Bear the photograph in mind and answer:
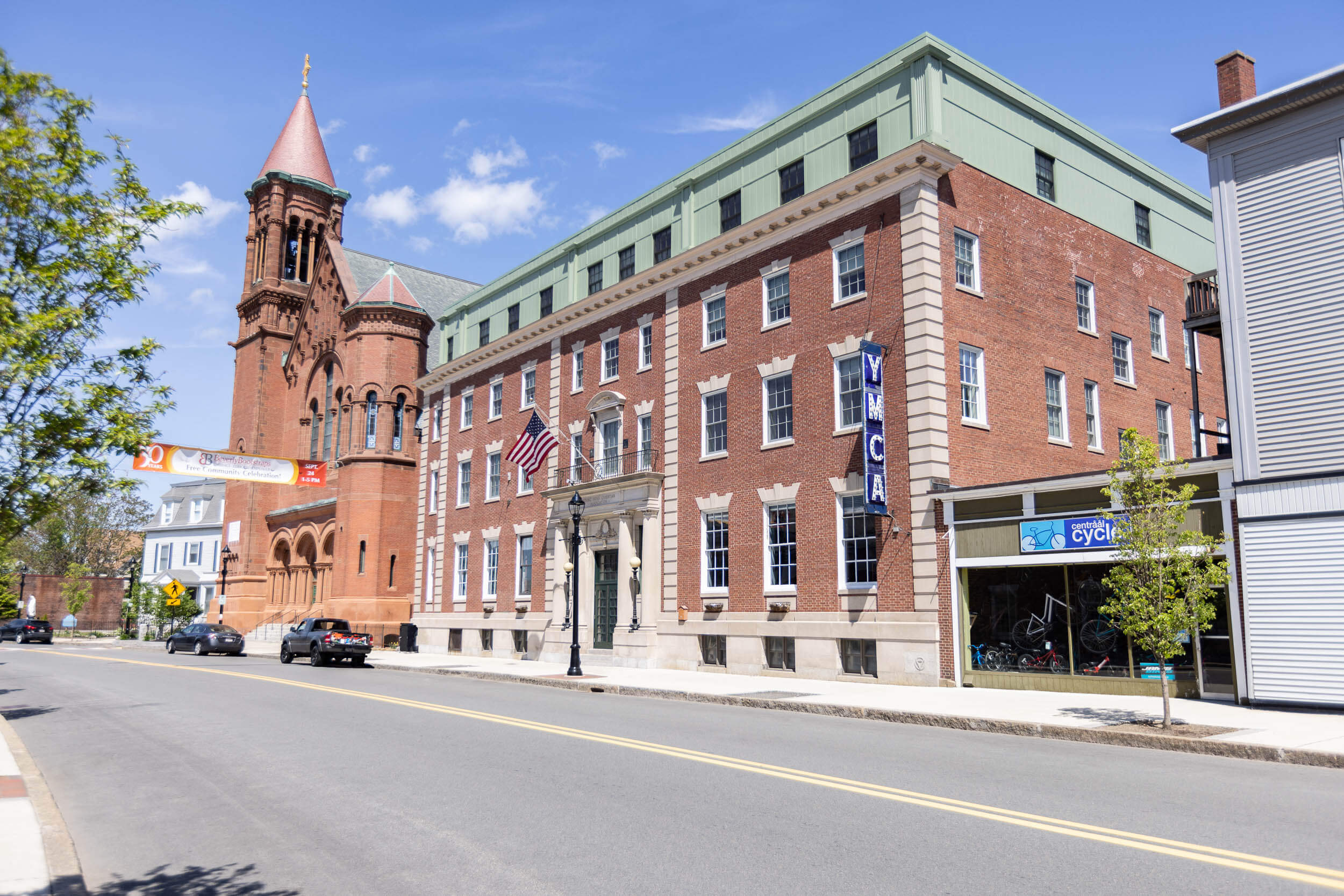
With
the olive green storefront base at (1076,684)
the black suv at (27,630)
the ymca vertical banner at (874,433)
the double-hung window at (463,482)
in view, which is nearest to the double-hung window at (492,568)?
the double-hung window at (463,482)

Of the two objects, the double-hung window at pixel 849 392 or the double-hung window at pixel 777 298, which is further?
the double-hung window at pixel 777 298

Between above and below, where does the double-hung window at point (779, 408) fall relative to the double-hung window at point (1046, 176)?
below

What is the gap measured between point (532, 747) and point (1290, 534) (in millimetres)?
12909

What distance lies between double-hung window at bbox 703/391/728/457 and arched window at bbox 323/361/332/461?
2923cm

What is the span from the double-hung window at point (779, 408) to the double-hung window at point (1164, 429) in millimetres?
11872

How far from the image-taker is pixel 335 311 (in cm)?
5094

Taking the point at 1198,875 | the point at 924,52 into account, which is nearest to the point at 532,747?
the point at 1198,875

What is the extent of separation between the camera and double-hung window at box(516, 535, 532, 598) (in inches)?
1399

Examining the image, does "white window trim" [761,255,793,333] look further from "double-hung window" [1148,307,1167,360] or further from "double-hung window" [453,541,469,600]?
"double-hung window" [453,541,469,600]

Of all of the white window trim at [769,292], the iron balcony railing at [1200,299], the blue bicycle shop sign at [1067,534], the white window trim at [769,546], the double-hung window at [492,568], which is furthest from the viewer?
the double-hung window at [492,568]

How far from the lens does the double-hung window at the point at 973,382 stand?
22969 millimetres

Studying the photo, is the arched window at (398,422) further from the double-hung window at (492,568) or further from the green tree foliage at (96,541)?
the green tree foliage at (96,541)

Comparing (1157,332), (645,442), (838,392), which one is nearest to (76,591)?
(645,442)

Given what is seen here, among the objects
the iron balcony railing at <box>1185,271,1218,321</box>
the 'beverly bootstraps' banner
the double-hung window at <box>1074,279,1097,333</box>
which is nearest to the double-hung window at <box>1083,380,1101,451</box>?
the double-hung window at <box>1074,279,1097,333</box>
